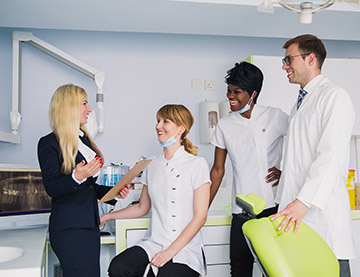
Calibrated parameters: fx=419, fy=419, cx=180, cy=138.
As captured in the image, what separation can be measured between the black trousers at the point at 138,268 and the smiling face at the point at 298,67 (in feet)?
3.17

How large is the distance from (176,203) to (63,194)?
532mm

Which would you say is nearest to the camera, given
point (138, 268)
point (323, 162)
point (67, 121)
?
point (323, 162)

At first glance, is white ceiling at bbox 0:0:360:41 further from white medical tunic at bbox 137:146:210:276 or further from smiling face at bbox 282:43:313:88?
white medical tunic at bbox 137:146:210:276

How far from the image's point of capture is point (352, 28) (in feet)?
9.24

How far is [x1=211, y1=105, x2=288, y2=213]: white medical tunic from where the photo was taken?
2.13 metres

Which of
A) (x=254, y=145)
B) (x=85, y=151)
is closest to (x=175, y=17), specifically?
(x=254, y=145)

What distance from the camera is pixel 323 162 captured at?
151cm

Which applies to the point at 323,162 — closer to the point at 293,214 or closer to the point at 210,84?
the point at 293,214

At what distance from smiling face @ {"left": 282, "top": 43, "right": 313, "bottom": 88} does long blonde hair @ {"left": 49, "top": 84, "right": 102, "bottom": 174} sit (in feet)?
3.04

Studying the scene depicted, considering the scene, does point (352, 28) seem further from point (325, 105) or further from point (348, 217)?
point (348, 217)

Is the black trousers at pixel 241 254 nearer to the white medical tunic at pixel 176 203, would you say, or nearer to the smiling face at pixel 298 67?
the white medical tunic at pixel 176 203

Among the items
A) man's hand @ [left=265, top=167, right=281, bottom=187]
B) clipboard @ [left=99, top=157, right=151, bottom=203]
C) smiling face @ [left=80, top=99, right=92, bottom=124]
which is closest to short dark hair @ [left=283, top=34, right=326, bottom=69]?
man's hand @ [left=265, top=167, right=281, bottom=187]

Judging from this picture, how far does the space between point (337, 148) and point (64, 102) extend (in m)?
1.12

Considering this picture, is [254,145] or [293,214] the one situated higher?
[254,145]
